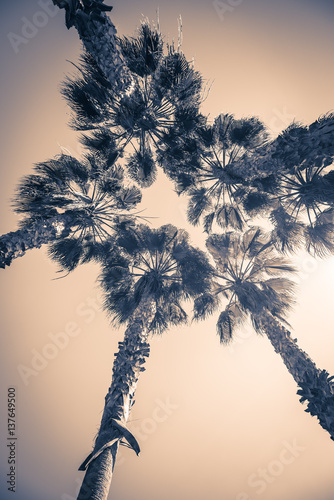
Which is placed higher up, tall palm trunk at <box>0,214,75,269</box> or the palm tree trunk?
tall palm trunk at <box>0,214,75,269</box>

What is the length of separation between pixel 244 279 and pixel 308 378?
166 inches

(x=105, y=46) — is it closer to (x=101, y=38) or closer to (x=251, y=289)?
(x=101, y=38)

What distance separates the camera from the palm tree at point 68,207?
18.7 feet

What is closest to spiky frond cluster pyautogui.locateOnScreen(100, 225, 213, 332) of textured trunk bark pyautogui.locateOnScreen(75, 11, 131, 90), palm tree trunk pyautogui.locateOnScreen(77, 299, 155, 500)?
palm tree trunk pyautogui.locateOnScreen(77, 299, 155, 500)

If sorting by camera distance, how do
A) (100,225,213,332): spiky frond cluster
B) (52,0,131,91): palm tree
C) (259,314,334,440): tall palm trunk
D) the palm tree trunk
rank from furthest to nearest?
(100,225,213,332): spiky frond cluster
(52,0,131,91): palm tree
(259,314,334,440): tall palm trunk
the palm tree trunk

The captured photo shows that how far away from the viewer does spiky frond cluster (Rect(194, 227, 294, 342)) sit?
832 cm

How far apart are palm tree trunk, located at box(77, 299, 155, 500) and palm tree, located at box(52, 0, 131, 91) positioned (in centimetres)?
605

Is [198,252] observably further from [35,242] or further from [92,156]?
[35,242]

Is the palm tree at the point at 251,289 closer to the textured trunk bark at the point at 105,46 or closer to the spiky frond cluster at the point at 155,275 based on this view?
the spiky frond cluster at the point at 155,275

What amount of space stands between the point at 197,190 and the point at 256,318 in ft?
17.1

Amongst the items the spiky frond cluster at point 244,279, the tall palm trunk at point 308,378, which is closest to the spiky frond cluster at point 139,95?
the spiky frond cluster at point 244,279

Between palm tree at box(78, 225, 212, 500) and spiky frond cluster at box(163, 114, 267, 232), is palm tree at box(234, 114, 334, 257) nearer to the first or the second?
spiky frond cluster at box(163, 114, 267, 232)

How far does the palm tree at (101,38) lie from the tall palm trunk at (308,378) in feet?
25.6

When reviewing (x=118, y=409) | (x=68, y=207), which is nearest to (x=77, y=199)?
(x=68, y=207)
